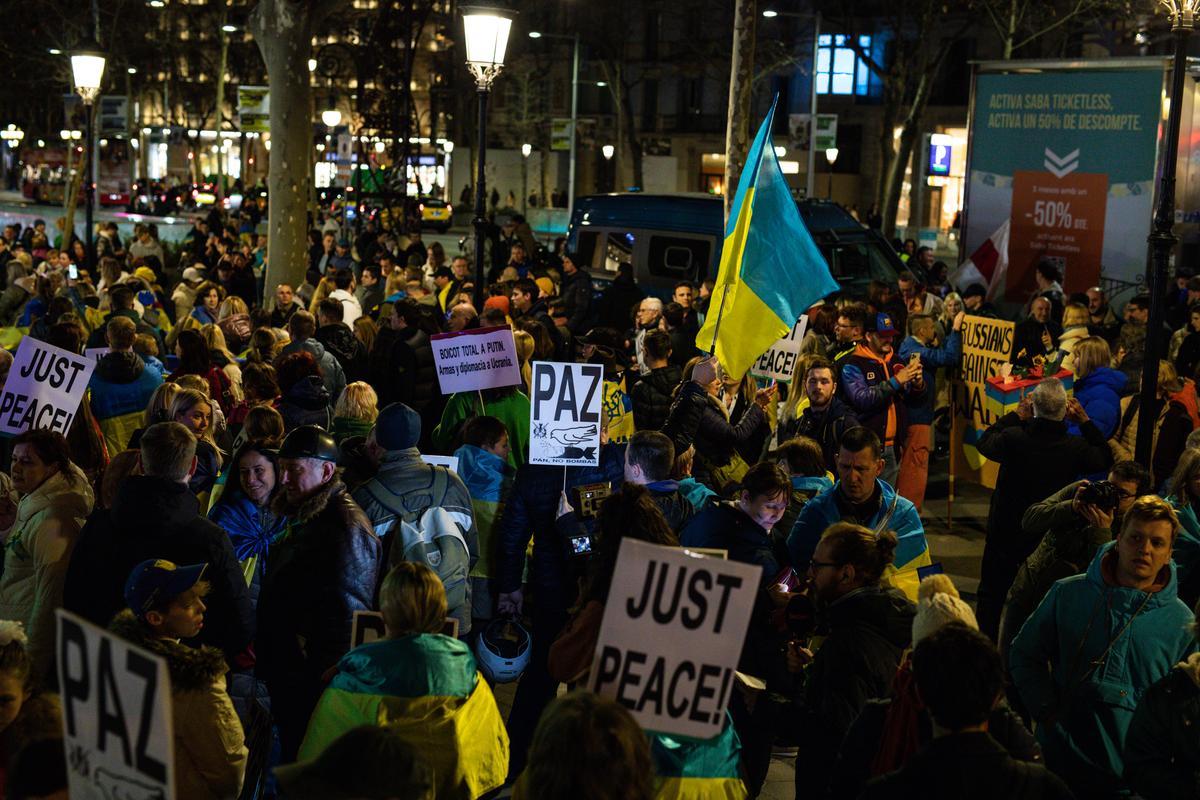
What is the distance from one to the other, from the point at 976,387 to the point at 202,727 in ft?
29.9

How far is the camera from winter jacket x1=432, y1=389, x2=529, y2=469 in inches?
344

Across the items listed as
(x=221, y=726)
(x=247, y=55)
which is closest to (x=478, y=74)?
(x=221, y=726)

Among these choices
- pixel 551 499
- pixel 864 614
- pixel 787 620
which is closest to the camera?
pixel 864 614

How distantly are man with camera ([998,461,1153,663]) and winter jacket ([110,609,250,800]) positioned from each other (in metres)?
3.38

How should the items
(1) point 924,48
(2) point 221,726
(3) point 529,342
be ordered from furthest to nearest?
(1) point 924,48
(3) point 529,342
(2) point 221,726

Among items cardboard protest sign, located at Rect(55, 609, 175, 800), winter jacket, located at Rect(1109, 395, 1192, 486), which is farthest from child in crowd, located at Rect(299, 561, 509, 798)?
winter jacket, located at Rect(1109, 395, 1192, 486)

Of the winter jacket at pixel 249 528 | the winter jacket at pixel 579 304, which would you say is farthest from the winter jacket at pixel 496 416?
the winter jacket at pixel 579 304

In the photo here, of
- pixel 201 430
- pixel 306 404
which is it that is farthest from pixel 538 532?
pixel 306 404

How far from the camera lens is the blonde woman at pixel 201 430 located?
24.0ft

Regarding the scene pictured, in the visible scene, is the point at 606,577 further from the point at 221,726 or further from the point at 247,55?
the point at 247,55

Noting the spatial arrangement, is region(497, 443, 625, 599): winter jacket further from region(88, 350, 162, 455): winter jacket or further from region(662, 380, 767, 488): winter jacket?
region(88, 350, 162, 455): winter jacket

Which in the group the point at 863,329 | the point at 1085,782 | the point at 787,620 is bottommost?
the point at 1085,782

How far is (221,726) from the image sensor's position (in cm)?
443

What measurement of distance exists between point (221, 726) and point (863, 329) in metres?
6.93
